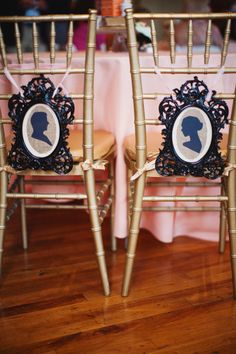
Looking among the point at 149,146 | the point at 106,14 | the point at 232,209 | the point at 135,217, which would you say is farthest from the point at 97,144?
the point at 106,14

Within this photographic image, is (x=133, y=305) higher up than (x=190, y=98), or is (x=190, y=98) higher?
(x=190, y=98)

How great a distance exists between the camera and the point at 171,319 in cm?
132

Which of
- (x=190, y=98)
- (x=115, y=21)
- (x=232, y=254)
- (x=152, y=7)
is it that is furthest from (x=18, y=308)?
(x=152, y=7)

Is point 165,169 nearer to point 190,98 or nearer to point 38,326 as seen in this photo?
point 190,98

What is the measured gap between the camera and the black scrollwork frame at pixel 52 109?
128cm

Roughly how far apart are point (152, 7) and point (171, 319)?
3.91 meters

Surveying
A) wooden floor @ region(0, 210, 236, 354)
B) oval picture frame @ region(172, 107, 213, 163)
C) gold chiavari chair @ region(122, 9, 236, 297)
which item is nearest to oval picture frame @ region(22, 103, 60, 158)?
gold chiavari chair @ region(122, 9, 236, 297)

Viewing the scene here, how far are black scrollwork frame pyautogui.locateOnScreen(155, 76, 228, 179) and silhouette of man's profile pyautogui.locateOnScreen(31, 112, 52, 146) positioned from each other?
1.09 feet

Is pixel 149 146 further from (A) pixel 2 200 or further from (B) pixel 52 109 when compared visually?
(A) pixel 2 200

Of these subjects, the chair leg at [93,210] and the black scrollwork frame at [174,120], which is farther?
the chair leg at [93,210]

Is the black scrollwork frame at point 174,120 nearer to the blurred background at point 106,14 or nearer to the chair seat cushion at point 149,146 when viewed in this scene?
the chair seat cushion at point 149,146

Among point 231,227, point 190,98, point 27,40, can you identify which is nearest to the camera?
point 190,98

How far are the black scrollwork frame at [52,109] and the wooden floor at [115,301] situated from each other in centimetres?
43

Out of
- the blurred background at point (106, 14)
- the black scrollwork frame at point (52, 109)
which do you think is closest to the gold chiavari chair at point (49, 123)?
the black scrollwork frame at point (52, 109)
